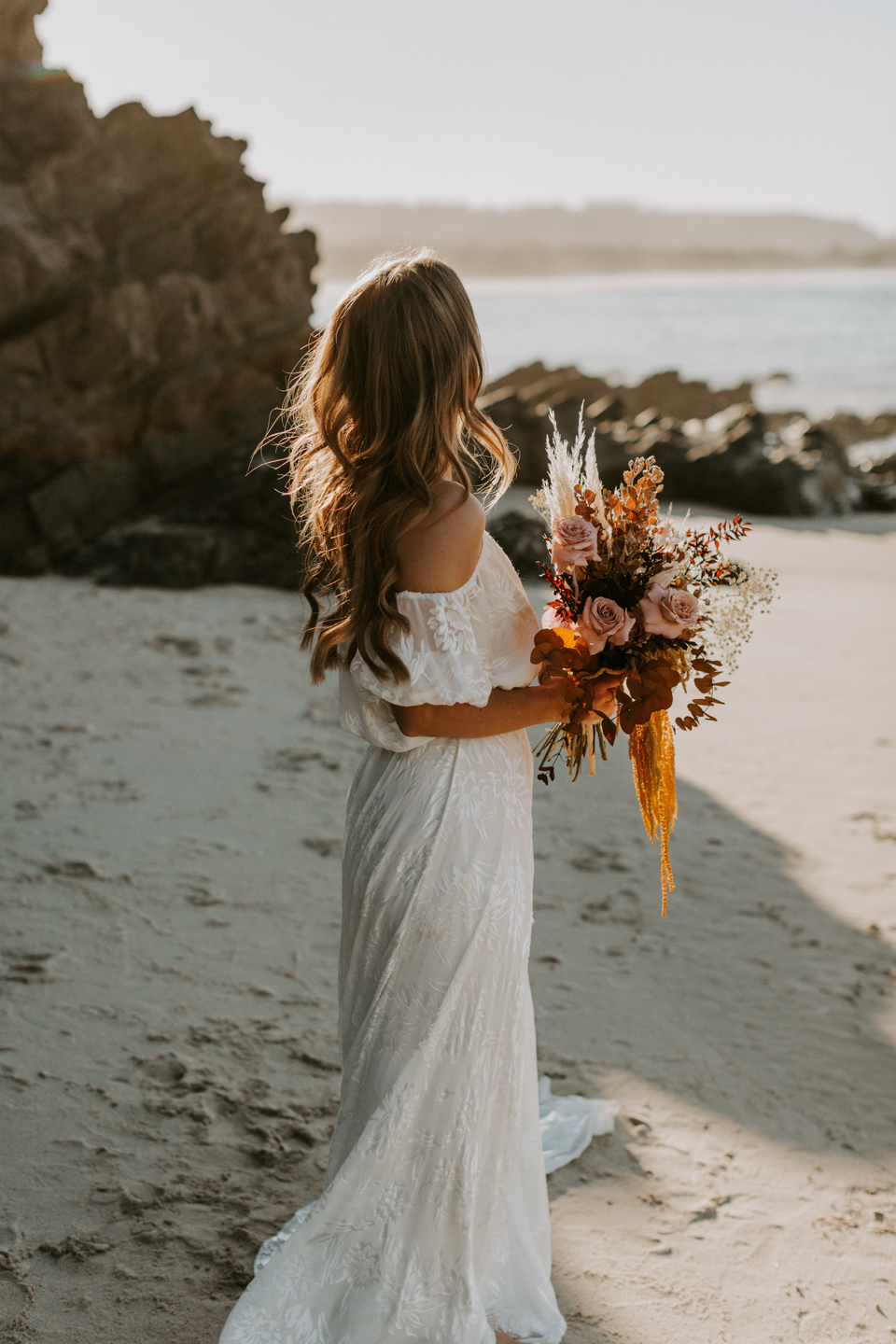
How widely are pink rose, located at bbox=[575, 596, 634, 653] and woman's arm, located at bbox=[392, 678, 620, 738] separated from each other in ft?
0.31

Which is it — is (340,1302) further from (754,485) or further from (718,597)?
(754,485)

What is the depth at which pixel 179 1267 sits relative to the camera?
2.77 meters

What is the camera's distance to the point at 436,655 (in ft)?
7.34

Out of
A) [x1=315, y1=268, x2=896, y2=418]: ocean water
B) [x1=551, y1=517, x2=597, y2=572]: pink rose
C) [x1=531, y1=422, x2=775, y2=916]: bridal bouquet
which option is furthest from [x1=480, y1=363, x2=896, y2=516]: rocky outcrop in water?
[x1=551, y1=517, x2=597, y2=572]: pink rose

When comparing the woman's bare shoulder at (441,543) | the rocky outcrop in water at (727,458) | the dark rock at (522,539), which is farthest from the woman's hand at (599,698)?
the rocky outcrop in water at (727,458)

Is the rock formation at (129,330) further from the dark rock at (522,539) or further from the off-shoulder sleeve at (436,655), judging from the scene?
the off-shoulder sleeve at (436,655)

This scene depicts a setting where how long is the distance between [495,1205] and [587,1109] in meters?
1.06

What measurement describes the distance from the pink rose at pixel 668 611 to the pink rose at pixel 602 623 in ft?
0.12

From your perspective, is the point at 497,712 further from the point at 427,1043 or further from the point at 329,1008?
the point at 329,1008

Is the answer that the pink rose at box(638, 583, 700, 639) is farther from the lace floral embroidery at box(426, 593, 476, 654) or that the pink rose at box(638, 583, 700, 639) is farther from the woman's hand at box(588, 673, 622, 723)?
the lace floral embroidery at box(426, 593, 476, 654)

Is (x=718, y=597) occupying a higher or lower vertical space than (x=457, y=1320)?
higher

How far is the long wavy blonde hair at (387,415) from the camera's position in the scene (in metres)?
2.11

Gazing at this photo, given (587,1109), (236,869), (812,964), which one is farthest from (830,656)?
(587,1109)

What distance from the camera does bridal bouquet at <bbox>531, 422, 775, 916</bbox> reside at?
2.27 metres
